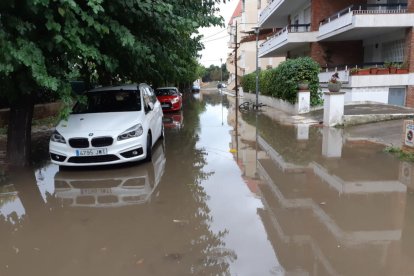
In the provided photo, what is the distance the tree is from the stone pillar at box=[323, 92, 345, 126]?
5856 mm

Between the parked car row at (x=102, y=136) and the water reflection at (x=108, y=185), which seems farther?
the parked car row at (x=102, y=136)

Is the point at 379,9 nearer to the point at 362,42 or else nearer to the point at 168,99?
the point at 362,42

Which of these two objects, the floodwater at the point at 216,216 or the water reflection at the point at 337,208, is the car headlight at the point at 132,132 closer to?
the floodwater at the point at 216,216

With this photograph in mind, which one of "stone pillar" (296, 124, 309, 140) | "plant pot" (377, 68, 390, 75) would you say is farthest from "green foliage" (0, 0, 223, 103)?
"plant pot" (377, 68, 390, 75)

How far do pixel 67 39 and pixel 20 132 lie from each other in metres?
2.84

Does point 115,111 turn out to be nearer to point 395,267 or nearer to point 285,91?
point 395,267

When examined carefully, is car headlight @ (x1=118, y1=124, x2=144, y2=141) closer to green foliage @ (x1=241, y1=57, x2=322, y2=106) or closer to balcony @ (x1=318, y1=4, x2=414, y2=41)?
green foliage @ (x1=241, y1=57, x2=322, y2=106)

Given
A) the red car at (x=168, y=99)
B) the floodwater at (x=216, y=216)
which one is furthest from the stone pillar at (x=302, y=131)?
the red car at (x=168, y=99)

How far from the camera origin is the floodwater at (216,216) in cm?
389

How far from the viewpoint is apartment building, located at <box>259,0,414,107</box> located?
59.5 ft

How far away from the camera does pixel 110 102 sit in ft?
28.8

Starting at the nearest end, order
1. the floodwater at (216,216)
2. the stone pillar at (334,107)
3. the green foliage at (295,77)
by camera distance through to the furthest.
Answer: the floodwater at (216,216), the stone pillar at (334,107), the green foliage at (295,77)

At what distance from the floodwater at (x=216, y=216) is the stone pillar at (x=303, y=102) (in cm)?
831

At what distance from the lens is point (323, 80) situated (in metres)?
22.0
